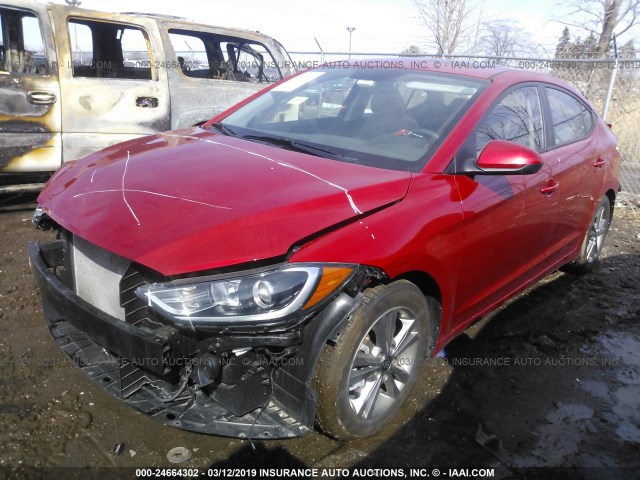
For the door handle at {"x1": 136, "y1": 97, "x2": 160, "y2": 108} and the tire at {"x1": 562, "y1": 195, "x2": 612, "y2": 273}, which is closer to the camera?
the tire at {"x1": 562, "y1": 195, "x2": 612, "y2": 273}

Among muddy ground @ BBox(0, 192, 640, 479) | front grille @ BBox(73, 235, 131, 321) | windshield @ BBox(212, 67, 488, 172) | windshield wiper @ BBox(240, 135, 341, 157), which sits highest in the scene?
windshield @ BBox(212, 67, 488, 172)

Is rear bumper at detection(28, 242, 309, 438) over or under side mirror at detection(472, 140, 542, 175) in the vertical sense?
under

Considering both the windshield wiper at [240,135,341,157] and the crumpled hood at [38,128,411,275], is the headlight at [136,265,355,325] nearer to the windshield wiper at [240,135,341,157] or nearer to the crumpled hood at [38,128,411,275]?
the crumpled hood at [38,128,411,275]

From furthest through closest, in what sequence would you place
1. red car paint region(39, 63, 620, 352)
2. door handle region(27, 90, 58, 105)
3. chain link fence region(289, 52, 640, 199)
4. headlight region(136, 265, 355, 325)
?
chain link fence region(289, 52, 640, 199) → door handle region(27, 90, 58, 105) → red car paint region(39, 63, 620, 352) → headlight region(136, 265, 355, 325)

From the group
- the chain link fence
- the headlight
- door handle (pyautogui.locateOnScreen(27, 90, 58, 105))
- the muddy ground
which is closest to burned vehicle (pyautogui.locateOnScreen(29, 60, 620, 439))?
the headlight

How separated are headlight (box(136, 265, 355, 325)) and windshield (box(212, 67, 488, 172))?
96cm

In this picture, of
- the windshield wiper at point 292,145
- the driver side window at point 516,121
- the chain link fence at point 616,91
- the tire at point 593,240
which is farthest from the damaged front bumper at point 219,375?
the chain link fence at point 616,91

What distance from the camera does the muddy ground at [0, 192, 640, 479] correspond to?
2.31 m

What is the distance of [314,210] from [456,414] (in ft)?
4.54

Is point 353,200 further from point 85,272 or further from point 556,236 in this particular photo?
point 556,236

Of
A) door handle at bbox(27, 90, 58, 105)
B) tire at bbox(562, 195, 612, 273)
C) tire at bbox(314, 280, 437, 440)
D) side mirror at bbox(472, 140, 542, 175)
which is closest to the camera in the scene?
tire at bbox(314, 280, 437, 440)

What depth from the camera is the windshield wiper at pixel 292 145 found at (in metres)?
2.75

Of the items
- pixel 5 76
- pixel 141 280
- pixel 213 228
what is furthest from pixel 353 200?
pixel 5 76

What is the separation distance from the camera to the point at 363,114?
3.09 meters
